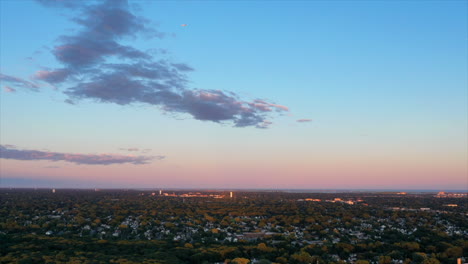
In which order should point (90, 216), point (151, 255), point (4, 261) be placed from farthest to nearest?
point (90, 216), point (151, 255), point (4, 261)

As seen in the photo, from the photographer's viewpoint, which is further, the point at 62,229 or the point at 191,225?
the point at 191,225

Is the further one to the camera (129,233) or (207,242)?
(129,233)

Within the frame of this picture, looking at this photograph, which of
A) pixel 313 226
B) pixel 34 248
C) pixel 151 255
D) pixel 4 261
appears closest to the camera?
pixel 4 261

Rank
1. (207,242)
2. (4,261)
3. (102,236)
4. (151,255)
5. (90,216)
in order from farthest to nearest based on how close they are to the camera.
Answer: (90,216), (102,236), (207,242), (151,255), (4,261)

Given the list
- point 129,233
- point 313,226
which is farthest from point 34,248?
point 313,226

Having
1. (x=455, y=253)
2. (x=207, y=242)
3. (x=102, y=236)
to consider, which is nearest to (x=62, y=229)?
(x=102, y=236)

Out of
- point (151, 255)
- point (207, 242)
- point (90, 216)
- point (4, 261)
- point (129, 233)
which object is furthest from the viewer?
point (90, 216)

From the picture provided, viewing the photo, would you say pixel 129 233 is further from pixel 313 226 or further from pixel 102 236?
pixel 313 226

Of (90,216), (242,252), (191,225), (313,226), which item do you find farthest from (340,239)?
(90,216)

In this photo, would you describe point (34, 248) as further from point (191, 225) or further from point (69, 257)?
point (191, 225)
